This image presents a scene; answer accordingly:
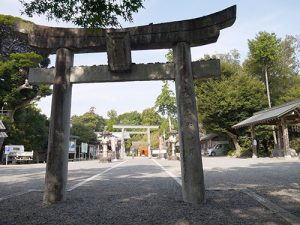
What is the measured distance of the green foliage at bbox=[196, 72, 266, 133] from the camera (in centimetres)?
3212

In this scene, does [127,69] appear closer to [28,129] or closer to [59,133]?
[59,133]

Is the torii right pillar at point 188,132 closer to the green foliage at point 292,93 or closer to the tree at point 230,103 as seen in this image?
the tree at point 230,103

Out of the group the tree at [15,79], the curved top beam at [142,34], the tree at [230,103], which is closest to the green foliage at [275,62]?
the tree at [230,103]

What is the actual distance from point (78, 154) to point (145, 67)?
37.6m

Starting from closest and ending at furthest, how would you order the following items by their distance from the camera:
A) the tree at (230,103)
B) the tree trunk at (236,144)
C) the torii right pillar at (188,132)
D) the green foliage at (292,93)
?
1. the torii right pillar at (188,132)
2. the tree trunk at (236,144)
3. the tree at (230,103)
4. the green foliage at (292,93)

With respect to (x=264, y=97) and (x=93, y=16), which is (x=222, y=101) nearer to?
(x=264, y=97)

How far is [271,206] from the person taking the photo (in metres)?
5.16

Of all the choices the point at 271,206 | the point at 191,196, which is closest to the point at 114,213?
the point at 191,196

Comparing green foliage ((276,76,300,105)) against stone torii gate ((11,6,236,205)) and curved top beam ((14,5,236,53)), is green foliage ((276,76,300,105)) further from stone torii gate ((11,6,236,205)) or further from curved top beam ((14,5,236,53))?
stone torii gate ((11,6,236,205))

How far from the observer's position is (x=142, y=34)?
6.42 meters

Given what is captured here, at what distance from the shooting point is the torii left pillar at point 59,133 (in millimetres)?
5980

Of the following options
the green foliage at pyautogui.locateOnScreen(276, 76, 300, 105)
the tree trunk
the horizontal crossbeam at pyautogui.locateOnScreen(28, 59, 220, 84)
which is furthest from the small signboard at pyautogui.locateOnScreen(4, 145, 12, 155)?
the green foliage at pyautogui.locateOnScreen(276, 76, 300, 105)

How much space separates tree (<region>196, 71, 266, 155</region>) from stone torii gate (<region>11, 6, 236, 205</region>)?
26.5 m

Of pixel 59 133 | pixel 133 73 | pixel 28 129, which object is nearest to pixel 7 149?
pixel 28 129
